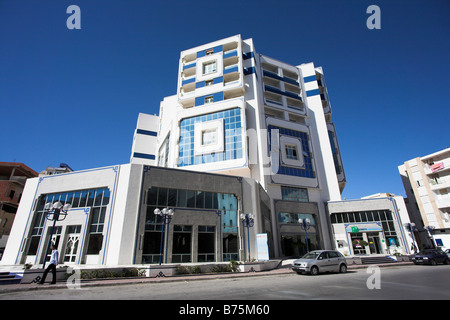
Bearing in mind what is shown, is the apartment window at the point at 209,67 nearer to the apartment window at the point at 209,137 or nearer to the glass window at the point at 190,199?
the apartment window at the point at 209,137

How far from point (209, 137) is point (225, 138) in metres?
2.58

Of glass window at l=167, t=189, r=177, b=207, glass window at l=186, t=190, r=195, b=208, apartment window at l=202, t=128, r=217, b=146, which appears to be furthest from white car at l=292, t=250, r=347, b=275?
apartment window at l=202, t=128, r=217, b=146

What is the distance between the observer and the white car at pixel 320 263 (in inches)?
571

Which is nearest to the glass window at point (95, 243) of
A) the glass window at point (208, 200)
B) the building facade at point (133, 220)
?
the building facade at point (133, 220)

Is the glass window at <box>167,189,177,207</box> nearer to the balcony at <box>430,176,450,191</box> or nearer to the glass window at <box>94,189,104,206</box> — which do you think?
the glass window at <box>94,189,104,206</box>

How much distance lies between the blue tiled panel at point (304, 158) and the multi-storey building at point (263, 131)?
166 mm

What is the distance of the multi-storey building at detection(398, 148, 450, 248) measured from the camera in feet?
123

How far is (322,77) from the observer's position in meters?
48.5

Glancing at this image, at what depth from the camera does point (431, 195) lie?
132 ft

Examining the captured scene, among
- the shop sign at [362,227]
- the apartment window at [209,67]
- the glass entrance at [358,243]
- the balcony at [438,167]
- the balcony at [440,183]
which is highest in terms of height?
the apartment window at [209,67]

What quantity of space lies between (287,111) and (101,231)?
3358cm

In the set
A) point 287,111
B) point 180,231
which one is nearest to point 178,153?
point 180,231

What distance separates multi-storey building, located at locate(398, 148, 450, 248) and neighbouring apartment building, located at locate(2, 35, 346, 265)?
46.7ft

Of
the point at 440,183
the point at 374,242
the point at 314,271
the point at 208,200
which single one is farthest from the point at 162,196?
the point at 440,183
